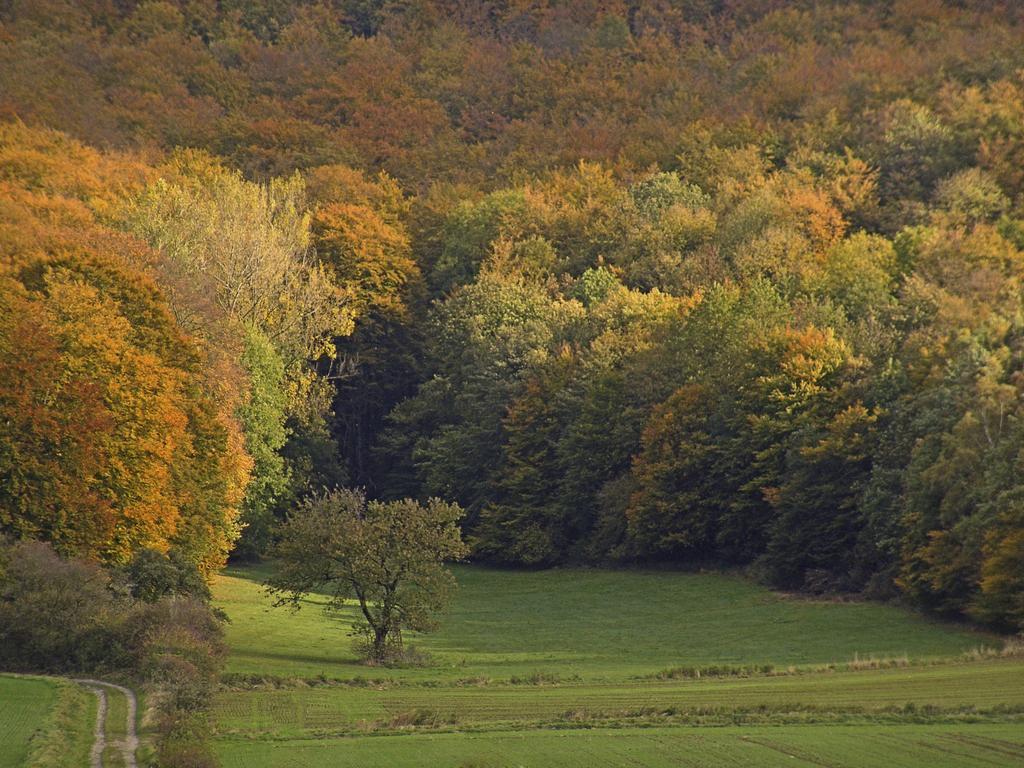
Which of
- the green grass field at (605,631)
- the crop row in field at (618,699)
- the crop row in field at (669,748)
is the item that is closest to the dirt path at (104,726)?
the crop row in field at (669,748)

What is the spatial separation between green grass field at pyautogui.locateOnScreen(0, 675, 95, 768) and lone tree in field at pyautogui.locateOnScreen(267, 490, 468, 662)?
13.9 meters

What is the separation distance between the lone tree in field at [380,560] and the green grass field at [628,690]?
164cm

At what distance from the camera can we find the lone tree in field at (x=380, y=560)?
55312 millimetres

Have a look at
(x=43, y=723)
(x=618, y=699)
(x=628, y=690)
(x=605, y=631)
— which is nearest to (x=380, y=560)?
(x=628, y=690)

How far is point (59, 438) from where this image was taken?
59500 mm

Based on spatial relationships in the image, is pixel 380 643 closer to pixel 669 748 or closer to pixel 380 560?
pixel 380 560

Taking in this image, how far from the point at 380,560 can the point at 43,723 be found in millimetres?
20704

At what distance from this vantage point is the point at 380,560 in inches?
2168

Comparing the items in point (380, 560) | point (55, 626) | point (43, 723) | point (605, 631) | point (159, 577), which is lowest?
point (43, 723)

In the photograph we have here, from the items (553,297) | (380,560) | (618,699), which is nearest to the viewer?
(618,699)

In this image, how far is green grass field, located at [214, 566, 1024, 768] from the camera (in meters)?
33.2

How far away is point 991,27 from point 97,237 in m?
84.4

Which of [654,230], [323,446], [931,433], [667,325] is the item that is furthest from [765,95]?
[931,433]

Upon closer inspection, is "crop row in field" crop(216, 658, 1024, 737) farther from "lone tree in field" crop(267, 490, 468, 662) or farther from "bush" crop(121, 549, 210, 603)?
"bush" crop(121, 549, 210, 603)
